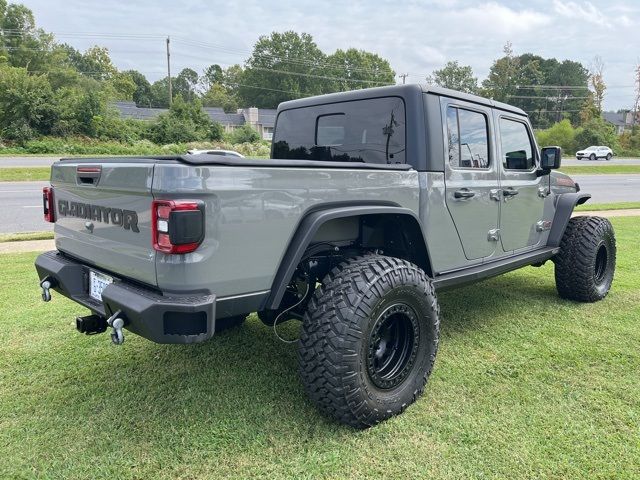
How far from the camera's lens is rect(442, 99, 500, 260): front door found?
333 cm

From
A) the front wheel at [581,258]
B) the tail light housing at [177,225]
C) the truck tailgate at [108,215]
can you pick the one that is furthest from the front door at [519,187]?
the truck tailgate at [108,215]

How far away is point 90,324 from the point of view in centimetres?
269

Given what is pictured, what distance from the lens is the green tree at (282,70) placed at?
79.3 metres

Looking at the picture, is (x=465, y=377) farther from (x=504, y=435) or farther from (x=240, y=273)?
(x=240, y=273)

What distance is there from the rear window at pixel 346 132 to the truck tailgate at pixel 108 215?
5.39 ft

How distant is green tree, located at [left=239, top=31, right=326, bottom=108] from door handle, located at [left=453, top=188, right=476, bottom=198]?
77.4 metres

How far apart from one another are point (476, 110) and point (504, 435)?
7.66ft

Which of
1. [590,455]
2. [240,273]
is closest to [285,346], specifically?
[240,273]

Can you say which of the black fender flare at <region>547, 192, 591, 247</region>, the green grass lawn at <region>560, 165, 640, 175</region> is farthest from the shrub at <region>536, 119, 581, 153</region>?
the black fender flare at <region>547, 192, 591, 247</region>

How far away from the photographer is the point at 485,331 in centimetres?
404

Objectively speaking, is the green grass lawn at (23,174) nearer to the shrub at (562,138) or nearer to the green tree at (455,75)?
the shrub at (562,138)

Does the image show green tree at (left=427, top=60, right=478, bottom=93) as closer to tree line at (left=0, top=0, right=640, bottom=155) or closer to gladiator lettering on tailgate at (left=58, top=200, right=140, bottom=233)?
tree line at (left=0, top=0, right=640, bottom=155)

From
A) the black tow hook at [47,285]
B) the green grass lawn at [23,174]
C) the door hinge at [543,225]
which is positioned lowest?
the black tow hook at [47,285]

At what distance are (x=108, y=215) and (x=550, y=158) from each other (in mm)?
3698
